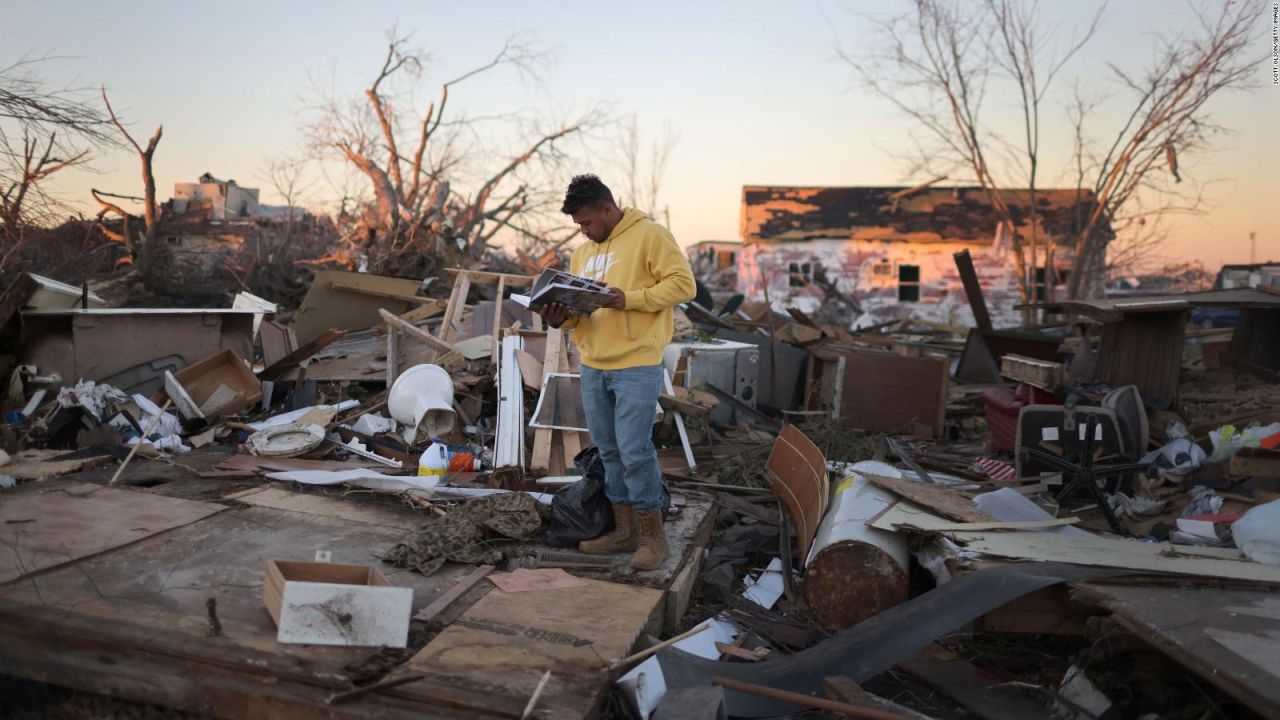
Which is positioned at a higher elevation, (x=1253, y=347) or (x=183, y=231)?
(x=183, y=231)

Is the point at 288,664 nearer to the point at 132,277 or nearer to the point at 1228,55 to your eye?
the point at 132,277

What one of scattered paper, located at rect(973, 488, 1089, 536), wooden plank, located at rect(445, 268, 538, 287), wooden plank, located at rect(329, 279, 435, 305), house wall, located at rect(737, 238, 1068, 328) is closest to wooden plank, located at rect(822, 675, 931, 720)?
scattered paper, located at rect(973, 488, 1089, 536)

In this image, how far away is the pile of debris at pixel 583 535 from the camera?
3.01m

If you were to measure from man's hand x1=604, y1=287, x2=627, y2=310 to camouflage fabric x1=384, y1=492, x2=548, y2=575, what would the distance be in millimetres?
1486

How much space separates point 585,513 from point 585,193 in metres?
1.75

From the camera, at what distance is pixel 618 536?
14.2ft

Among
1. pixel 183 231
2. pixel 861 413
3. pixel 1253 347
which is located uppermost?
pixel 183 231

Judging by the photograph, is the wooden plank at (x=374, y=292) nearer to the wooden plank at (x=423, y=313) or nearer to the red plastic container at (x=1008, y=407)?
the wooden plank at (x=423, y=313)

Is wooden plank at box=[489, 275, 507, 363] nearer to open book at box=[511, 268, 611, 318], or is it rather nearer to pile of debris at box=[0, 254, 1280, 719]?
pile of debris at box=[0, 254, 1280, 719]

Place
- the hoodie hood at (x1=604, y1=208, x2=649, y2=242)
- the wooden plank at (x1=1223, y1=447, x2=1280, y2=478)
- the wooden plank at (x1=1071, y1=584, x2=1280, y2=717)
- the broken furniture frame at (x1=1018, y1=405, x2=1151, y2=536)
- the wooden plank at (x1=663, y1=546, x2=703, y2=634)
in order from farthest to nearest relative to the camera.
A: the wooden plank at (x1=1223, y1=447, x2=1280, y2=478) < the broken furniture frame at (x1=1018, y1=405, x2=1151, y2=536) < the hoodie hood at (x1=604, y1=208, x2=649, y2=242) < the wooden plank at (x1=663, y1=546, x2=703, y2=634) < the wooden plank at (x1=1071, y1=584, x2=1280, y2=717)

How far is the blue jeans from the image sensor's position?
13.0 ft

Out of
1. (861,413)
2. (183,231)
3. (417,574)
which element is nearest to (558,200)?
(183,231)

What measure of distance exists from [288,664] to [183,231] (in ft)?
54.6

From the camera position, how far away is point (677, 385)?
9031 millimetres
